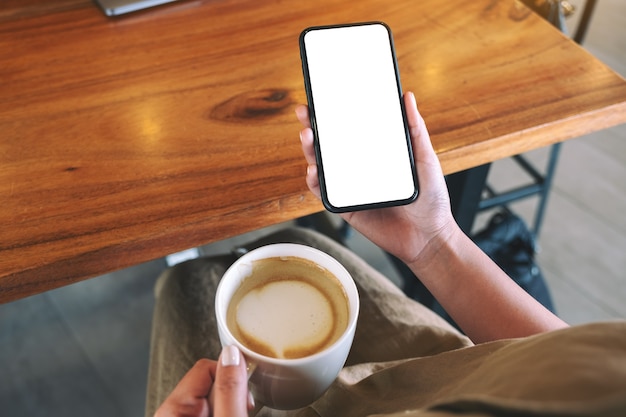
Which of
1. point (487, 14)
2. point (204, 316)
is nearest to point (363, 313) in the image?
point (204, 316)

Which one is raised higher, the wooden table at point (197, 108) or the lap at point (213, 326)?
the wooden table at point (197, 108)

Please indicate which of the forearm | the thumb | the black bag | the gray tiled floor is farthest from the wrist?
the gray tiled floor

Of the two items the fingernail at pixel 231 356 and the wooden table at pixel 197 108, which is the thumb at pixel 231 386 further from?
the wooden table at pixel 197 108

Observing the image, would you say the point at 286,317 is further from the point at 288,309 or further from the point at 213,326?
the point at 213,326

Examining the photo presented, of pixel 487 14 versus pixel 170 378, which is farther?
pixel 487 14

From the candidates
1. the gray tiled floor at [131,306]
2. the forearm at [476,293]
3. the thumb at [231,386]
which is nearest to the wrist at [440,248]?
the forearm at [476,293]

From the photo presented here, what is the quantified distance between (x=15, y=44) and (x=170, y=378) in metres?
0.44

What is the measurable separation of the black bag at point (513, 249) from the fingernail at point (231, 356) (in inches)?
30.1

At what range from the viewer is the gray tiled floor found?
3.67ft

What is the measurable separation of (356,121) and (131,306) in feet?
2.90

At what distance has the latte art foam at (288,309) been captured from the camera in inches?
18.2

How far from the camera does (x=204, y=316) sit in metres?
0.67

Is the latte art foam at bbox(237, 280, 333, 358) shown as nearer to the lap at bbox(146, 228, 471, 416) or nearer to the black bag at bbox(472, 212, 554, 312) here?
the lap at bbox(146, 228, 471, 416)

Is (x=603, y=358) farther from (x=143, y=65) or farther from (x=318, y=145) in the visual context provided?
(x=143, y=65)
